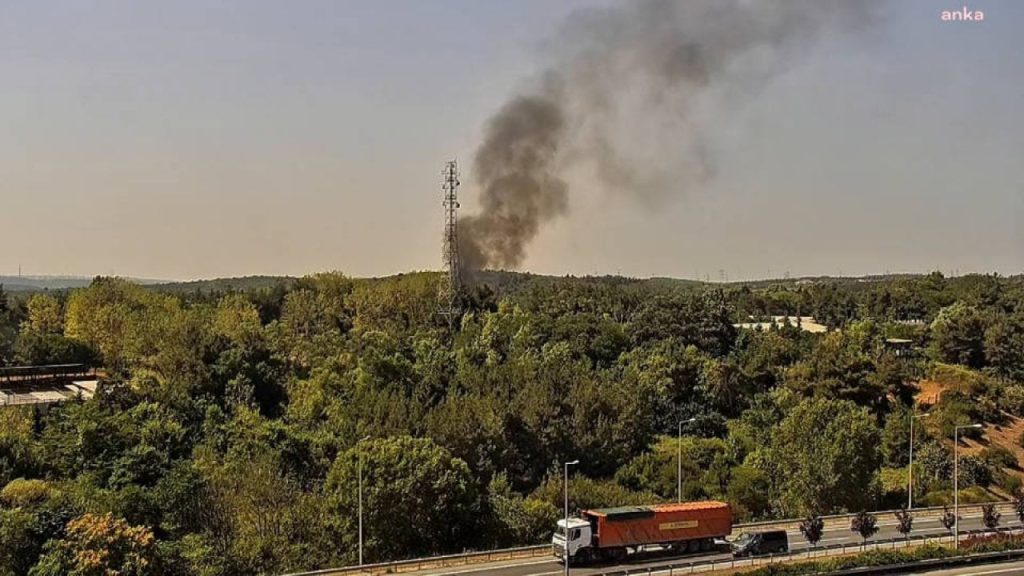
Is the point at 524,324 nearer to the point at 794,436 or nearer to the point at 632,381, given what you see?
the point at 632,381

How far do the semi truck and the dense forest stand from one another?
678 cm

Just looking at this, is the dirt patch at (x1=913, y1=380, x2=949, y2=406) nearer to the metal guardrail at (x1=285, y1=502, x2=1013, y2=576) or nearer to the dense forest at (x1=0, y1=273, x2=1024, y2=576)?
the dense forest at (x1=0, y1=273, x2=1024, y2=576)

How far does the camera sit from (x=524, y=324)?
293 ft

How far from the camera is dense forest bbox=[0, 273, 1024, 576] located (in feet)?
130

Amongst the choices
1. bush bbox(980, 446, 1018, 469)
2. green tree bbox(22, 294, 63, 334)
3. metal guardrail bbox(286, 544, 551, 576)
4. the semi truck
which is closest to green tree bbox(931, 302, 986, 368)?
bush bbox(980, 446, 1018, 469)

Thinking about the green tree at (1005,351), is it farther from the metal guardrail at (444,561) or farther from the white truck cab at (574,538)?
the white truck cab at (574,538)

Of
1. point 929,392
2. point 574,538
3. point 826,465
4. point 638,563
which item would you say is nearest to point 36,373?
point 574,538

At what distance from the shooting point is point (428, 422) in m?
54.5

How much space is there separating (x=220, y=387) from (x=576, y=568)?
1527 inches

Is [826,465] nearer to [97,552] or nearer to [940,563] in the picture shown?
[940,563]

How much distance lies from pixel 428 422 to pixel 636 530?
20523mm

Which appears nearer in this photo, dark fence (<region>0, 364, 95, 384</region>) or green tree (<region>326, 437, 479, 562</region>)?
green tree (<region>326, 437, 479, 562</region>)

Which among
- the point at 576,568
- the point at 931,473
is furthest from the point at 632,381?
the point at 576,568

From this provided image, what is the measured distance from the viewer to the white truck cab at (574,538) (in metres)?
35.4
